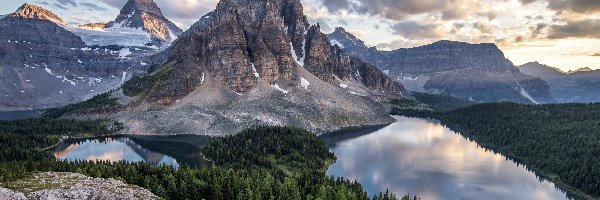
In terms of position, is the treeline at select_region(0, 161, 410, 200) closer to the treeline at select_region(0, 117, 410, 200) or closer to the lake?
the treeline at select_region(0, 117, 410, 200)

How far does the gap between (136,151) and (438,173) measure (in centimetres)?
12203

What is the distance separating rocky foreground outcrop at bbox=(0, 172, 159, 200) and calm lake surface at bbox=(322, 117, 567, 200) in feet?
245

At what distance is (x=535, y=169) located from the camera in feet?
516

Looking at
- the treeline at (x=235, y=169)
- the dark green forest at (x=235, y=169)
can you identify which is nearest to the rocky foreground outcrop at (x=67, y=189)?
the treeline at (x=235, y=169)

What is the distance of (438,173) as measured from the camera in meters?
142

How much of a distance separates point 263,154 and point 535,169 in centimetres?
10131

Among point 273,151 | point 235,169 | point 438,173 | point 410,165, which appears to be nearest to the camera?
A: point 235,169

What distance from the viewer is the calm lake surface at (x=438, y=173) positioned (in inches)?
4820

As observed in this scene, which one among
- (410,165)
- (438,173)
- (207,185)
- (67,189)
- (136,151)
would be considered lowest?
(136,151)

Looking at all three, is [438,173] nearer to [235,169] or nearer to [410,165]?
[410,165]

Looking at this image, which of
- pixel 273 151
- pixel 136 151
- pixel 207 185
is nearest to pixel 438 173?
pixel 273 151

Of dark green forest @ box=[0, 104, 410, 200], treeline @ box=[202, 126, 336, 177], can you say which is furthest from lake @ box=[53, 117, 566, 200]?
dark green forest @ box=[0, 104, 410, 200]

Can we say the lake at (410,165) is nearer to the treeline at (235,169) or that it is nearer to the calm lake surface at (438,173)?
the calm lake surface at (438,173)

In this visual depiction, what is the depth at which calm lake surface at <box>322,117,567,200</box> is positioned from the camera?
4820 inches
